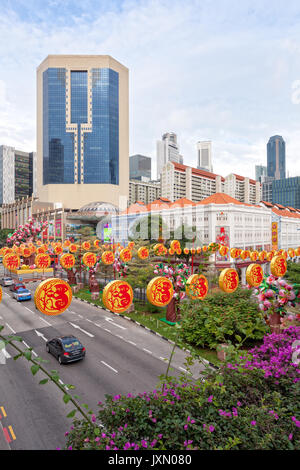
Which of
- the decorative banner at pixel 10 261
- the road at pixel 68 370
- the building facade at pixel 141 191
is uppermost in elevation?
the building facade at pixel 141 191

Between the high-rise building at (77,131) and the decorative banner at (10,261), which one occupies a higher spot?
the high-rise building at (77,131)

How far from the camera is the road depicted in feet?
26.9

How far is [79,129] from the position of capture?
106375 mm

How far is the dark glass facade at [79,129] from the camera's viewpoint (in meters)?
106

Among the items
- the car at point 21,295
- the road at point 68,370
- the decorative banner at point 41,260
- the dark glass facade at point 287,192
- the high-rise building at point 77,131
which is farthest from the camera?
the dark glass facade at point 287,192

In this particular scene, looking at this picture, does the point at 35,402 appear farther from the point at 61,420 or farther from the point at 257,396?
the point at 257,396

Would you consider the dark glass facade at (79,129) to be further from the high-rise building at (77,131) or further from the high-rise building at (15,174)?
the high-rise building at (15,174)

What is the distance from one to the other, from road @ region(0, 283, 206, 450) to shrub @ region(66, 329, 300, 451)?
230cm

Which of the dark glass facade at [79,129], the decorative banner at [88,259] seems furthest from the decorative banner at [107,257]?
the dark glass facade at [79,129]

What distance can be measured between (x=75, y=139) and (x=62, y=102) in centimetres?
1539

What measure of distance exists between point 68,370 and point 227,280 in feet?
27.4

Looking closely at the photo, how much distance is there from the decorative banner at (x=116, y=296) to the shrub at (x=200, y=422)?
3964 mm
